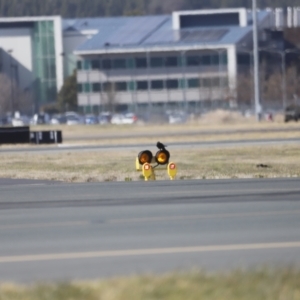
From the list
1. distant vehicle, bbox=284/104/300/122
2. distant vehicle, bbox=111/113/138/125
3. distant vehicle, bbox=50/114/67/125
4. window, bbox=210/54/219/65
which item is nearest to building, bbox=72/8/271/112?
window, bbox=210/54/219/65

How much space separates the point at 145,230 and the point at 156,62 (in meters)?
88.9

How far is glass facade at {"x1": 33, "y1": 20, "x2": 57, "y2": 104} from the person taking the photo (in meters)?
111

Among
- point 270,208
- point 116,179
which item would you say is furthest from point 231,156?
point 270,208

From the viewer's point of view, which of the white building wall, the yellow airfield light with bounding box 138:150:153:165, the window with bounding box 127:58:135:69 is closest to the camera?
the yellow airfield light with bounding box 138:150:153:165

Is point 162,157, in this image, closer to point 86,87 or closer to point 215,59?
point 215,59

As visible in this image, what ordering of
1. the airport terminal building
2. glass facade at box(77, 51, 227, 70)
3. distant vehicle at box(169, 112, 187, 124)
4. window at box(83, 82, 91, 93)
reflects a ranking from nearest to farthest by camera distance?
distant vehicle at box(169, 112, 187, 124) → the airport terminal building → glass facade at box(77, 51, 227, 70) → window at box(83, 82, 91, 93)

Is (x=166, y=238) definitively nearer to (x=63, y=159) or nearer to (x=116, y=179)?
(x=116, y=179)

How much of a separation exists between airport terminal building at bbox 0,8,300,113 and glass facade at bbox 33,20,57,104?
12cm

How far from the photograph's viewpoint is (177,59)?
9900cm

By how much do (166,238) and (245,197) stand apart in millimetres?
4532

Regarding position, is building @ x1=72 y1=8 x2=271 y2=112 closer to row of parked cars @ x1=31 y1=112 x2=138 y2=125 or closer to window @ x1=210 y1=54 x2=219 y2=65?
window @ x1=210 y1=54 x2=219 y2=65

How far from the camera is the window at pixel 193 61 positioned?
99.0m

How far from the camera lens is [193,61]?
99375 millimetres

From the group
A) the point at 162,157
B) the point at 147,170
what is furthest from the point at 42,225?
the point at 162,157
